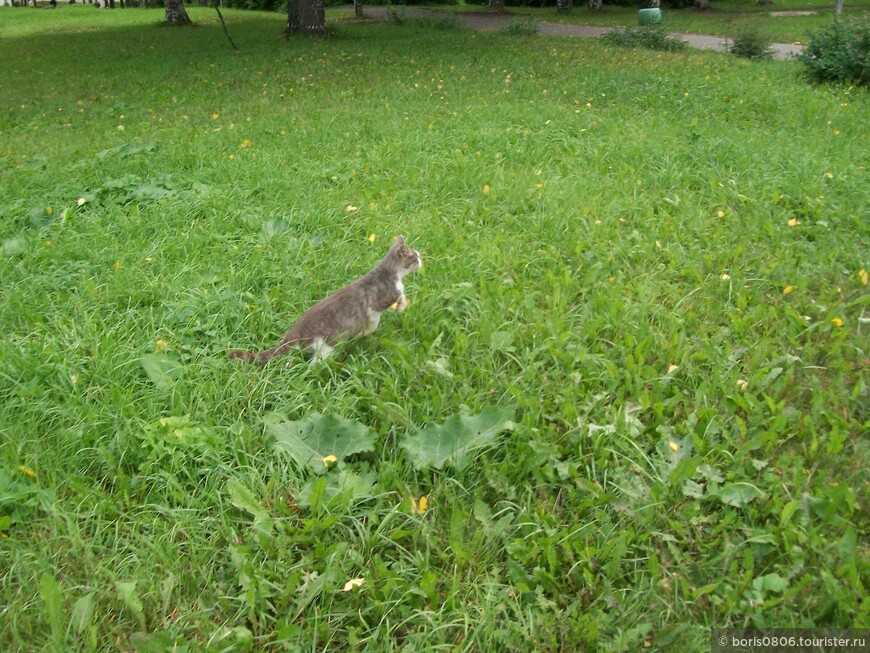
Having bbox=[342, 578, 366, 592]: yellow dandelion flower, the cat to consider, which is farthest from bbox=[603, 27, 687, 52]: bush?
bbox=[342, 578, 366, 592]: yellow dandelion flower

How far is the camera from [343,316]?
11.7 ft

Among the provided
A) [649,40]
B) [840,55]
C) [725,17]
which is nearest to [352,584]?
[840,55]

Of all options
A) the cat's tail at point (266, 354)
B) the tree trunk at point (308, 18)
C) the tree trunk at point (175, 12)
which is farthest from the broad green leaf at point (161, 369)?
the tree trunk at point (175, 12)

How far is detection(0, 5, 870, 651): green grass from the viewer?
235 centimetres

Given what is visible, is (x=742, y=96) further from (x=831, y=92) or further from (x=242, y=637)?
(x=242, y=637)

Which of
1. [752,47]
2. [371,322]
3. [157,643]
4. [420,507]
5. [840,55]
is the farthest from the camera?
[752,47]

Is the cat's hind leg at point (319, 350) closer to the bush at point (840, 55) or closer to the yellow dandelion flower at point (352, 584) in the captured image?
the yellow dandelion flower at point (352, 584)

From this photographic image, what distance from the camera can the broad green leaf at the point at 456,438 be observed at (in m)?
2.89

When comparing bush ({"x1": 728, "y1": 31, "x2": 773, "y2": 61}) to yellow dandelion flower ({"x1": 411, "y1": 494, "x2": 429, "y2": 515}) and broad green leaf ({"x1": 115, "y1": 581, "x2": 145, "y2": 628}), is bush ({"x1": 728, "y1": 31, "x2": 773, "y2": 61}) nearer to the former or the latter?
yellow dandelion flower ({"x1": 411, "y1": 494, "x2": 429, "y2": 515})

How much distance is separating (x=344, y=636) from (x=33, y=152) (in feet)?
25.7

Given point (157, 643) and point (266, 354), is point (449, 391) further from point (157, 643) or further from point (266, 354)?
point (157, 643)

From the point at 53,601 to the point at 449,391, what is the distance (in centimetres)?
192

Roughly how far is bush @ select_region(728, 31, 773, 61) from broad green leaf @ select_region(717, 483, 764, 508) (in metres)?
14.2

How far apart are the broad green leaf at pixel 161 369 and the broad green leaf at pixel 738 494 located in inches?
105
